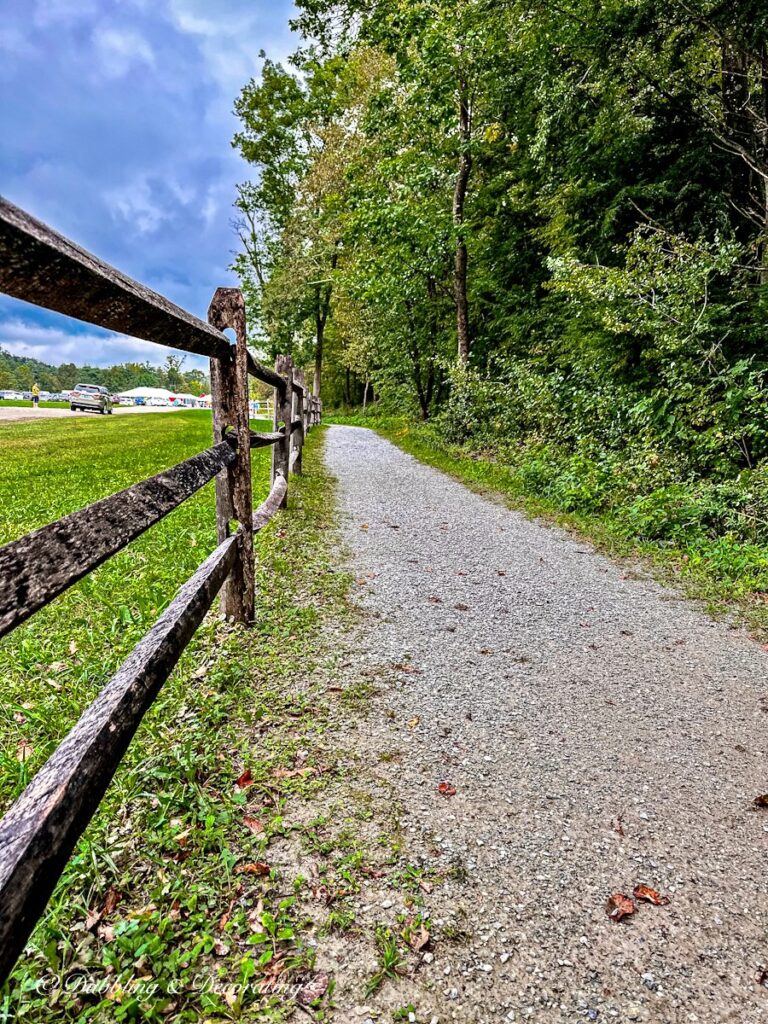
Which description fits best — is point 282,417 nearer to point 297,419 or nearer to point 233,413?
point 297,419

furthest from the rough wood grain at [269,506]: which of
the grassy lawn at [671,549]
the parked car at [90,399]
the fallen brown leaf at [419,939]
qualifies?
the parked car at [90,399]

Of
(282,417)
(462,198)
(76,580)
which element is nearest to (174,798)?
(76,580)

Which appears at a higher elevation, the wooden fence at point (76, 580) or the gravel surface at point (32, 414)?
the wooden fence at point (76, 580)

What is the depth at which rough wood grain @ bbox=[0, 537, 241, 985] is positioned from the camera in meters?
0.79

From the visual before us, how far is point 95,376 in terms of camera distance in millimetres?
86125

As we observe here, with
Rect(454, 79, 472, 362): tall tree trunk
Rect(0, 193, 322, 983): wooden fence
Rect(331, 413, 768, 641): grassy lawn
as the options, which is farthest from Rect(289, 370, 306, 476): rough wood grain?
Rect(0, 193, 322, 983): wooden fence

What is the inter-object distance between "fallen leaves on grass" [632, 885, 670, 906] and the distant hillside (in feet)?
233

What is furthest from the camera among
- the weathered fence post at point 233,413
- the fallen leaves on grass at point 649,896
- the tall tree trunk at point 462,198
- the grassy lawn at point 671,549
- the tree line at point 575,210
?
the tall tree trunk at point 462,198

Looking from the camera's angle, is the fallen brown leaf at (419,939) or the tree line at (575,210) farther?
the tree line at (575,210)

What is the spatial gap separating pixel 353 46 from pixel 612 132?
7981 mm

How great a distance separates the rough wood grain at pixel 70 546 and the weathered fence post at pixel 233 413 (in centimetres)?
97

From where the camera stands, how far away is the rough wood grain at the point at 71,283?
0.79 metres

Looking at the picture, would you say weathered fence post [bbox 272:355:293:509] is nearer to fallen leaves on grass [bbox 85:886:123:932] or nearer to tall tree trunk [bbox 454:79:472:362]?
fallen leaves on grass [bbox 85:886:123:932]

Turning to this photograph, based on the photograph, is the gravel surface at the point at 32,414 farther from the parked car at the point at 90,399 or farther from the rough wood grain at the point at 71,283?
the rough wood grain at the point at 71,283
